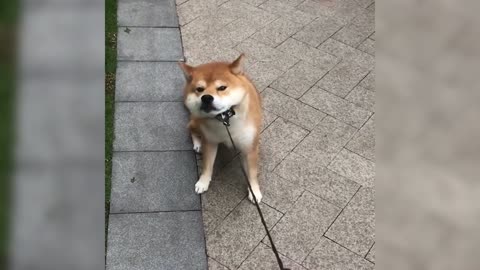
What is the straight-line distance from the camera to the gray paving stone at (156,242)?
321 centimetres

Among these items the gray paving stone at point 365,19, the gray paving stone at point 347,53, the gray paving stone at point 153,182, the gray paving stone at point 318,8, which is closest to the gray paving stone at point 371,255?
the gray paving stone at point 153,182

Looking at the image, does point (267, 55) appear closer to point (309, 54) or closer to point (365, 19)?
point (309, 54)

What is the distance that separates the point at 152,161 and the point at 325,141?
5.50 ft

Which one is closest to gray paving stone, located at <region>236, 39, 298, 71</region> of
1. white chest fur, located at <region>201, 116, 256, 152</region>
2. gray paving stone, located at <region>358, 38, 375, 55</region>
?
gray paving stone, located at <region>358, 38, 375, 55</region>

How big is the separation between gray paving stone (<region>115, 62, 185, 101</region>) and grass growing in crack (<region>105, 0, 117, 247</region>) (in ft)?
0.23

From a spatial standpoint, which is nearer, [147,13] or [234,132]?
[234,132]

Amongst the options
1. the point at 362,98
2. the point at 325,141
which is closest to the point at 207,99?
the point at 325,141

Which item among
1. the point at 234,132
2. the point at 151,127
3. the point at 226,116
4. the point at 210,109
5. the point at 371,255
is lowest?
the point at 371,255

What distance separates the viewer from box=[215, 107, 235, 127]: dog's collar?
3.02 metres

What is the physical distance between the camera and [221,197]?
370 cm

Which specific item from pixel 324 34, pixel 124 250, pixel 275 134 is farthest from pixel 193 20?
pixel 124 250

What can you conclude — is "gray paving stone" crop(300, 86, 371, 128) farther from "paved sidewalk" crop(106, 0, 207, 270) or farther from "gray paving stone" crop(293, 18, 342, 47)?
"paved sidewalk" crop(106, 0, 207, 270)
